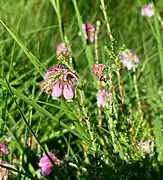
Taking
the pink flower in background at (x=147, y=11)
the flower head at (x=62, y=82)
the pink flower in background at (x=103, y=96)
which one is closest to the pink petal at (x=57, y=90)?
the flower head at (x=62, y=82)

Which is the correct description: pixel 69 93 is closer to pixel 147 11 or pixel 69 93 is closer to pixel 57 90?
pixel 57 90

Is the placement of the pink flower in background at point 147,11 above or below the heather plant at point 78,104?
above

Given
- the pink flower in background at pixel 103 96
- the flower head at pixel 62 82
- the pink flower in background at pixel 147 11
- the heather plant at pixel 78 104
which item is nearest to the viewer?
the flower head at pixel 62 82

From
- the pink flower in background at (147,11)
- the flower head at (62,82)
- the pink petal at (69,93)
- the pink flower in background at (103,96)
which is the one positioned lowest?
the pink petal at (69,93)

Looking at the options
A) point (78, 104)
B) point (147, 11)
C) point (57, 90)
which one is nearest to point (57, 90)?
point (57, 90)

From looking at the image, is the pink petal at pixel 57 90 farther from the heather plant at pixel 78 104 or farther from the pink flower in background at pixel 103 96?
the pink flower in background at pixel 103 96

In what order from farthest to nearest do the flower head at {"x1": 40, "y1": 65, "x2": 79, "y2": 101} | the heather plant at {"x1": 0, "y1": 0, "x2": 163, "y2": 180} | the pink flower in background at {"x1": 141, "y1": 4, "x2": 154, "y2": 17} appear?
the pink flower in background at {"x1": 141, "y1": 4, "x2": 154, "y2": 17} → the heather plant at {"x1": 0, "y1": 0, "x2": 163, "y2": 180} → the flower head at {"x1": 40, "y1": 65, "x2": 79, "y2": 101}

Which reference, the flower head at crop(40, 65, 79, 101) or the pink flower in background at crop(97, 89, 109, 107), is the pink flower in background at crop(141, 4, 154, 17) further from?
the flower head at crop(40, 65, 79, 101)

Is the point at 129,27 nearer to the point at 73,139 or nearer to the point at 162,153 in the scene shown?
the point at 73,139

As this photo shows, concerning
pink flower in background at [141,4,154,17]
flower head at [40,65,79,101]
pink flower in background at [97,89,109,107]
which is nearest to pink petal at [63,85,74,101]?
flower head at [40,65,79,101]
